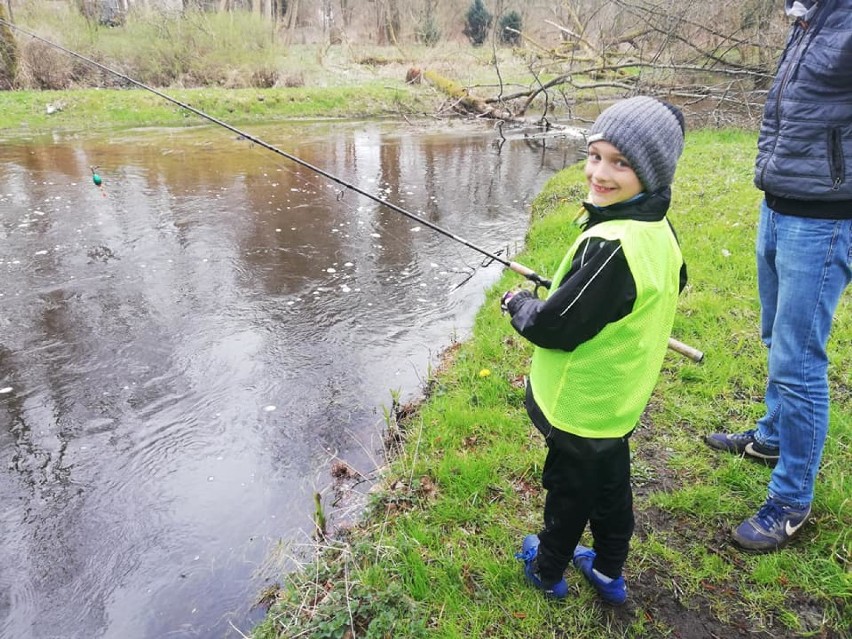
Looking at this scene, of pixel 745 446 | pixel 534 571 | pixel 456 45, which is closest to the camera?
pixel 534 571

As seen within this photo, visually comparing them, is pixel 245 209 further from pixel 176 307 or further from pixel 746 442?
pixel 746 442

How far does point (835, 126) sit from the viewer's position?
2.00 m

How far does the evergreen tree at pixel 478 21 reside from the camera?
3300 centimetres

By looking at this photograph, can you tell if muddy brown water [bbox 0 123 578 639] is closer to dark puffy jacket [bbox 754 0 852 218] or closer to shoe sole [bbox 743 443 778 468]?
shoe sole [bbox 743 443 778 468]

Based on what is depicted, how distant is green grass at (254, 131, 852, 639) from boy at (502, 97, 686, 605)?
43 cm

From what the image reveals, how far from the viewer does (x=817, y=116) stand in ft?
6.66

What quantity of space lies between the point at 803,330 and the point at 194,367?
427 cm

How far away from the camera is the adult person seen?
Answer: 1.99 m

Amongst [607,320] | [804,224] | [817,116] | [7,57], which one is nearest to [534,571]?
[607,320]

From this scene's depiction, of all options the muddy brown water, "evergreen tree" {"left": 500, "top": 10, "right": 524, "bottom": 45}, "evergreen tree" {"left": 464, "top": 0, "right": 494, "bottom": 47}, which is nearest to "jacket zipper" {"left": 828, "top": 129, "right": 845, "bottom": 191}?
the muddy brown water

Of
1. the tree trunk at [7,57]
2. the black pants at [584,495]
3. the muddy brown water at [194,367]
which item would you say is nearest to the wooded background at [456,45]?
the tree trunk at [7,57]

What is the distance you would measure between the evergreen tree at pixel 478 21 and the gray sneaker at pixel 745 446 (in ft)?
111

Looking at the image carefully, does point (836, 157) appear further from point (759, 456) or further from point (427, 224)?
point (427, 224)

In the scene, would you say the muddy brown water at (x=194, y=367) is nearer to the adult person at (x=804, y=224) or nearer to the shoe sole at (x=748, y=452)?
the shoe sole at (x=748, y=452)
